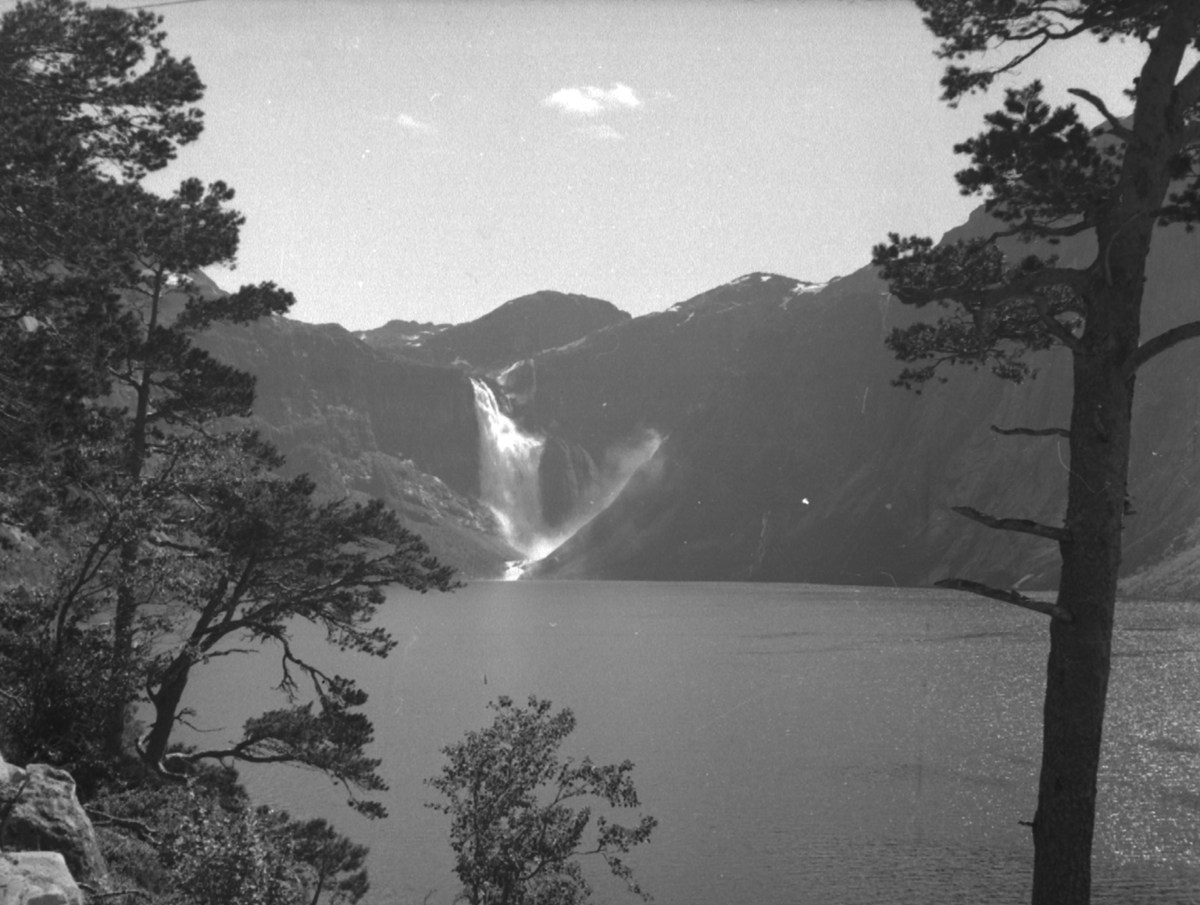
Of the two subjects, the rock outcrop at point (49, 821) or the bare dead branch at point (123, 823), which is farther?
the bare dead branch at point (123, 823)

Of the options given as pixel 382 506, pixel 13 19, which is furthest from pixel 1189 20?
pixel 382 506

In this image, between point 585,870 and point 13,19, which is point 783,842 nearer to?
point 585,870

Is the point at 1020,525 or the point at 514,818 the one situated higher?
the point at 1020,525

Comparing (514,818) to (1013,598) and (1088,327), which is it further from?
(1088,327)

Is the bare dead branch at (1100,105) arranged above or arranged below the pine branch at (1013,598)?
above

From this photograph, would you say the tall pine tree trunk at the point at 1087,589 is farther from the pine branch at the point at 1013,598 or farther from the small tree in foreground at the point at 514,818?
the small tree in foreground at the point at 514,818

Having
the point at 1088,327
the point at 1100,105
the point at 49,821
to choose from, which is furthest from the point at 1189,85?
the point at 49,821

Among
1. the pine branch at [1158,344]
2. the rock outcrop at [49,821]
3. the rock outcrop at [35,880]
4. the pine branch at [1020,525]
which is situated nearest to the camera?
the pine branch at [1020,525]

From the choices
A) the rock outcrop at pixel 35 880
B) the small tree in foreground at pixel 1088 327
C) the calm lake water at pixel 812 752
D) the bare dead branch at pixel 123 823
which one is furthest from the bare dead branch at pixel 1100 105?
Result: the calm lake water at pixel 812 752

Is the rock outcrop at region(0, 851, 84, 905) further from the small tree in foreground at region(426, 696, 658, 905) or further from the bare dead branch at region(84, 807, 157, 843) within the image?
the bare dead branch at region(84, 807, 157, 843)

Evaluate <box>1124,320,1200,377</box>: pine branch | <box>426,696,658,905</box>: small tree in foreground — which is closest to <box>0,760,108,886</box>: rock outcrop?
<box>426,696,658,905</box>: small tree in foreground
